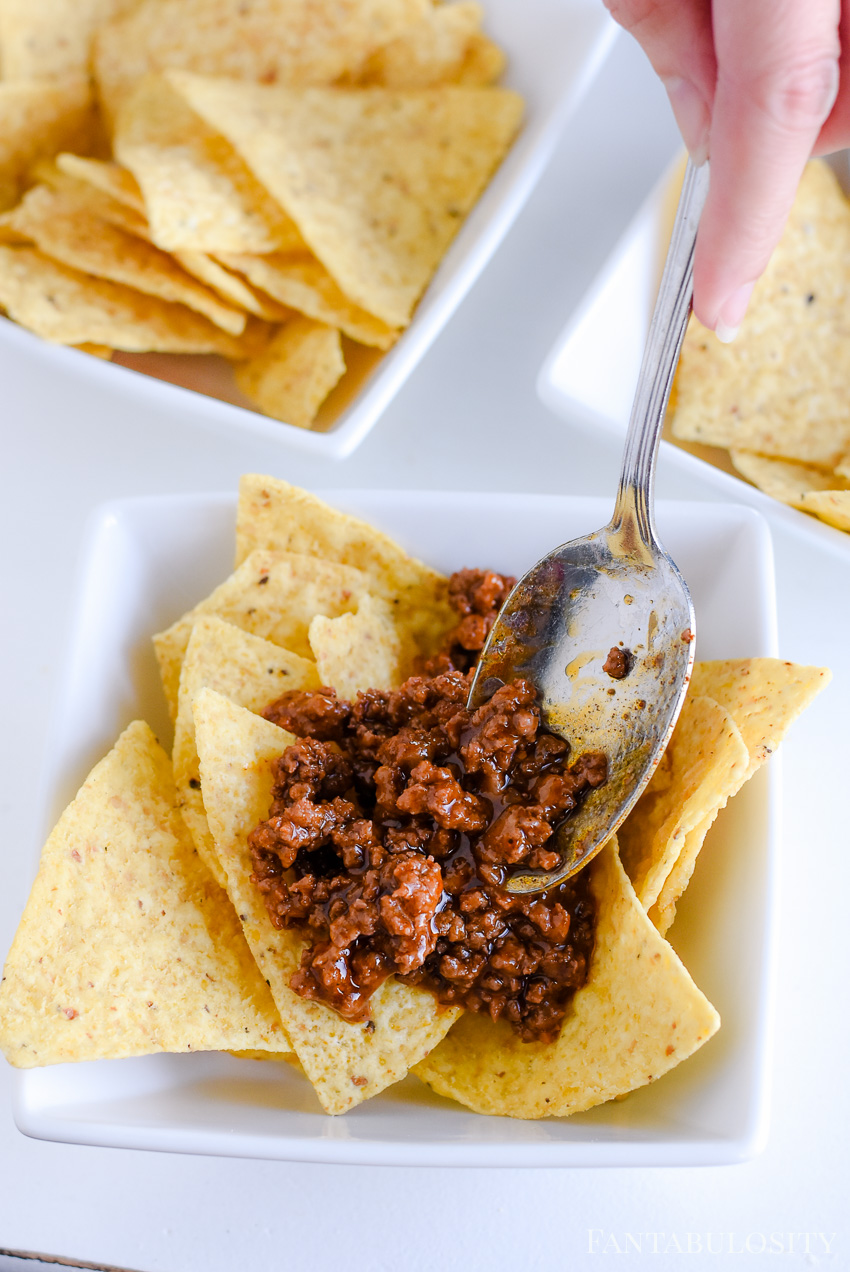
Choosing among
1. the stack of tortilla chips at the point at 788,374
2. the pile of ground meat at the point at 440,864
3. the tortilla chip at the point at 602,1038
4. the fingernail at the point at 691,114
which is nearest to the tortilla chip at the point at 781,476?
the stack of tortilla chips at the point at 788,374

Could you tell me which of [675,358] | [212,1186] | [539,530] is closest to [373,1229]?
[212,1186]

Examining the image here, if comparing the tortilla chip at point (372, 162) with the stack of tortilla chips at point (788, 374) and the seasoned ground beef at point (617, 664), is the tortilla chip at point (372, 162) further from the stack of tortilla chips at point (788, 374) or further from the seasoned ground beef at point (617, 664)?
the seasoned ground beef at point (617, 664)

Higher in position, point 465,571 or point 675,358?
point 675,358

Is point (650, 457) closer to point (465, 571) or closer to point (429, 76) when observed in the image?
point (465, 571)

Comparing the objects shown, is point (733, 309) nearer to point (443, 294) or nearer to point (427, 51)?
point (443, 294)

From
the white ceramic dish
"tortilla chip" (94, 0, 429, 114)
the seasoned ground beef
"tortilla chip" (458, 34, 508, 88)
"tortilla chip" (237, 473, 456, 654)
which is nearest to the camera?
the seasoned ground beef

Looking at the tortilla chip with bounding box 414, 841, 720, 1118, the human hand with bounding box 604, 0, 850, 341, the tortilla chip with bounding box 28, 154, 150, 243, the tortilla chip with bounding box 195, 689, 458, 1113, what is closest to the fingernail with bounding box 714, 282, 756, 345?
the human hand with bounding box 604, 0, 850, 341

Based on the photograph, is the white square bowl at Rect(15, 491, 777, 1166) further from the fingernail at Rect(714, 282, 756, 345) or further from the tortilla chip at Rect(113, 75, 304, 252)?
the tortilla chip at Rect(113, 75, 304, 252)

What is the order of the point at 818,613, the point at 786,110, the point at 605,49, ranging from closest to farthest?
1. the point at 786,110
2. the point at 818,613
3. the point at 605,49
